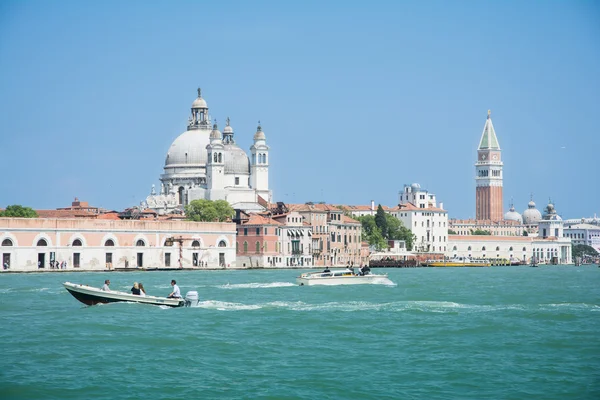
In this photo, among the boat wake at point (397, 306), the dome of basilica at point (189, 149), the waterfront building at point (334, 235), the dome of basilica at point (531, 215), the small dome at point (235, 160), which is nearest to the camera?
the boat wake at point (397, 306)

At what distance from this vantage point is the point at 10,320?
31.8 meters

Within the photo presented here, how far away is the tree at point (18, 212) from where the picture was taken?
8900cm

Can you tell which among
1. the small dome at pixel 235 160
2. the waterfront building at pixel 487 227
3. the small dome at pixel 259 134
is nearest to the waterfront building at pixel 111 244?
the small dome at pixel 235 160

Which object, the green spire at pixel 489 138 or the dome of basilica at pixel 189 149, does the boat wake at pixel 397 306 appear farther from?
the green spire at pixel 489 138

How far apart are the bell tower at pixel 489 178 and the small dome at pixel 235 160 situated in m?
81.0

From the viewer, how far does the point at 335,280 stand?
51.2 meters

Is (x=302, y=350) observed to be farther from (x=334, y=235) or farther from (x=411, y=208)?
(x=411, y=208)

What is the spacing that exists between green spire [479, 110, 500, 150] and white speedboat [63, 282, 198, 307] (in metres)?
154

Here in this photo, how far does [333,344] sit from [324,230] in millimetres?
70796

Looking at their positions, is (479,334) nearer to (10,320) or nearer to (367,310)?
(367,310)

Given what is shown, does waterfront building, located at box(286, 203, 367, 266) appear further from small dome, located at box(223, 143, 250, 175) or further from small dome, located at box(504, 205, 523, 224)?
small dome, located at box(504, 205, 523, 224)

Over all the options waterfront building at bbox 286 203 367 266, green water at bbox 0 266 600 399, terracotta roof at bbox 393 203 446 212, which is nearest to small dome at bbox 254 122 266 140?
waterfront building at bbox 286 203 367 266

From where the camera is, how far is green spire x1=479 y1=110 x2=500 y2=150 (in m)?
186

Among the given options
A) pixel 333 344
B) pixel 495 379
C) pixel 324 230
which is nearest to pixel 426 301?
pixel 333 344
